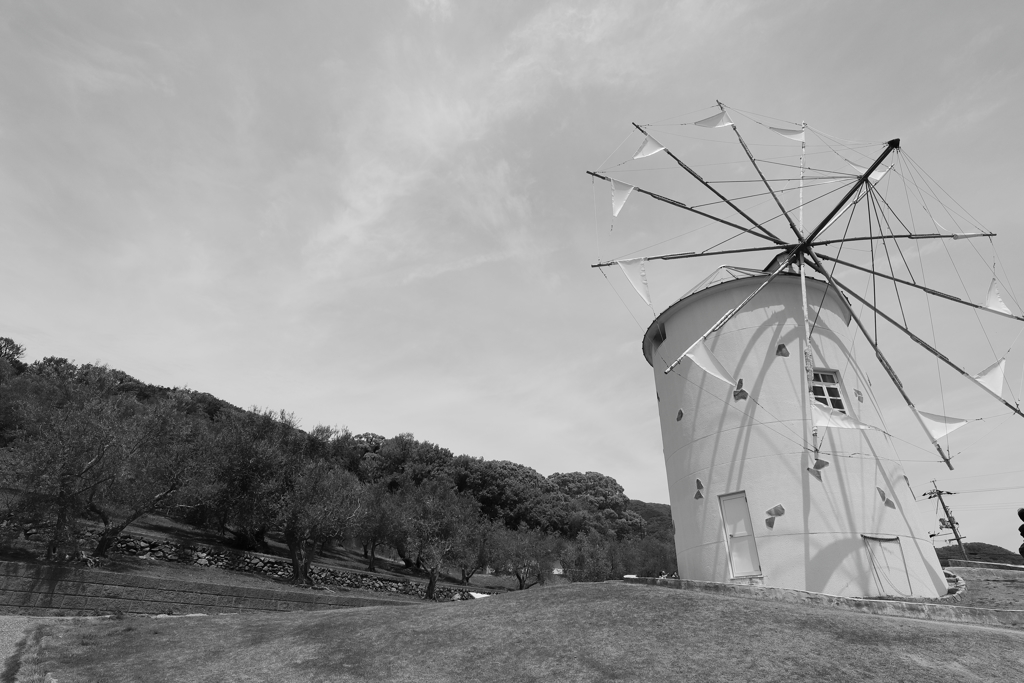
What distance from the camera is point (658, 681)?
8.48 metres

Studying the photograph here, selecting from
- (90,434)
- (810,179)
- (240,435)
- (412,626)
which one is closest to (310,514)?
(240,435)

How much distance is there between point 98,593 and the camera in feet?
49.4

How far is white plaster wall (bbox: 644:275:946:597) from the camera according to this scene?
16109mm

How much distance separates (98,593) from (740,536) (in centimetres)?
1645

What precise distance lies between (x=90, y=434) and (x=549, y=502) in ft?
168

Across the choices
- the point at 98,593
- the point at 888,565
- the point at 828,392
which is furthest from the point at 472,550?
the point at 888,565

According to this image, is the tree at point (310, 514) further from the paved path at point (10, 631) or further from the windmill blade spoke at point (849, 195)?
the windmill blade spoke at point (849, 195)

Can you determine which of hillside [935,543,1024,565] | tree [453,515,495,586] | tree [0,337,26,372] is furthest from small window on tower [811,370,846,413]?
tree [0,337,26,372]

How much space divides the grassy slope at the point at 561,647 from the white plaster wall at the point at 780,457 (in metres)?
3.99

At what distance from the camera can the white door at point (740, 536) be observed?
16594mm

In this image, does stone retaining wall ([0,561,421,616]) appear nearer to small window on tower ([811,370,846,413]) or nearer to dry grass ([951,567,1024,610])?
small window on tower ([811,370,846,413])

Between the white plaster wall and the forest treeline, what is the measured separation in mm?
16225

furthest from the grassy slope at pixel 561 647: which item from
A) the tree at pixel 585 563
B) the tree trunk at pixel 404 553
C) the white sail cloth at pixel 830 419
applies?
the tree at pixel 585 563

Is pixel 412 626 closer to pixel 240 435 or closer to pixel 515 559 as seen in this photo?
pixel 240 435
